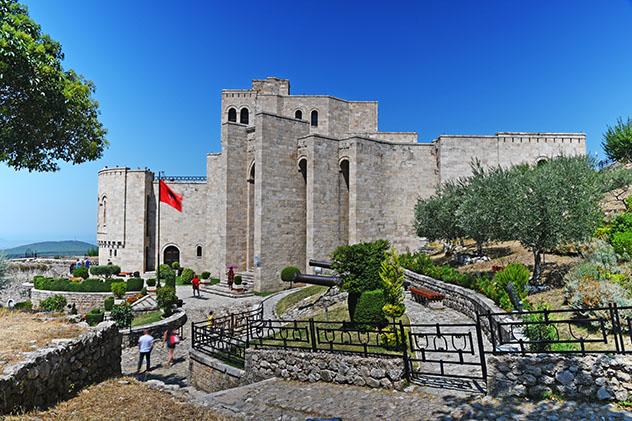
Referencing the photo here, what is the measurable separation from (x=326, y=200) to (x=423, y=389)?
19.4m

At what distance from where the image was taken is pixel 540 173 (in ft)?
44.1

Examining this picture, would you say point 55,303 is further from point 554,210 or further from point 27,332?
point 554,210

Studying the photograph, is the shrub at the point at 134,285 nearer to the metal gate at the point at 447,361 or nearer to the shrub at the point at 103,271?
the shrub at the point at 103,271

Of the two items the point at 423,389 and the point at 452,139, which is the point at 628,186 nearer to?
the point at 452,139

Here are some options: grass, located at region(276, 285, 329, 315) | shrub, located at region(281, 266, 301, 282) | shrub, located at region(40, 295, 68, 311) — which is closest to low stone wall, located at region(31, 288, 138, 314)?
shrub, located at region(40, 295, 68, 311)

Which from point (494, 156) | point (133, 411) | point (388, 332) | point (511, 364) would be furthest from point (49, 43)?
point (494, 156)

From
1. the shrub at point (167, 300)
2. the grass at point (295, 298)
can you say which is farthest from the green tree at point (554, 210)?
the shrub at point (167, 300)

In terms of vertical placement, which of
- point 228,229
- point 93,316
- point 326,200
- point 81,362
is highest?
point 326,200

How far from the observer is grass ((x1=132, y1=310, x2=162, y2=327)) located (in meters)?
18.0

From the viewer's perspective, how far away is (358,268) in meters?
11.7

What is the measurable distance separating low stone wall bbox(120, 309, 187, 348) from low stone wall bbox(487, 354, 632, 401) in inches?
545

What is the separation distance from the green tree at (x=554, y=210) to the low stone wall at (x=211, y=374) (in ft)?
30.6

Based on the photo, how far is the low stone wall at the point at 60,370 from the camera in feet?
17.3

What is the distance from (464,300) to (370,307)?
3690 mm
